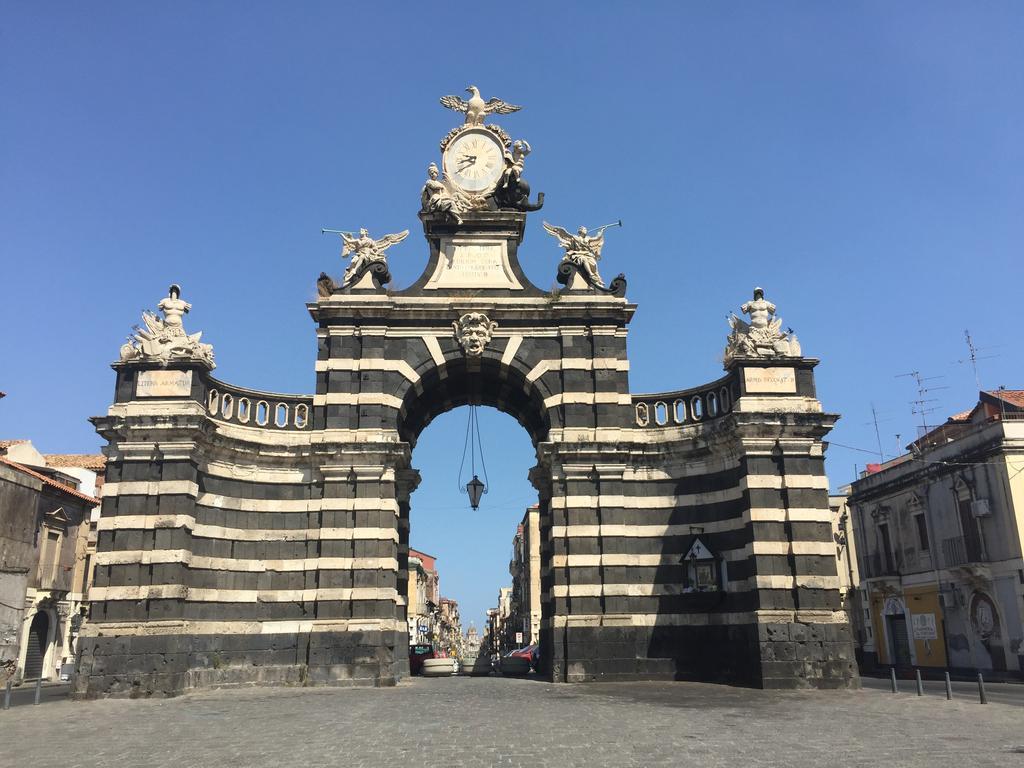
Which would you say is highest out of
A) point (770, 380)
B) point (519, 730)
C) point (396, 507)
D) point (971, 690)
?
point (770, 380)

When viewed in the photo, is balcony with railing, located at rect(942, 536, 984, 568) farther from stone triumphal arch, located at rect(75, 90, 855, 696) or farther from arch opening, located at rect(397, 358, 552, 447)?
arch opening, located at rect(397, 358, 552, 447)

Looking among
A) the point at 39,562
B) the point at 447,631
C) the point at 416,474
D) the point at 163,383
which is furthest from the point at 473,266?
the point at 447,631

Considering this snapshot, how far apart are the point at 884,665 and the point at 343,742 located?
129ft

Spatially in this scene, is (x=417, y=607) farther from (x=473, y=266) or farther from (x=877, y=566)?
(x=473, y=266)

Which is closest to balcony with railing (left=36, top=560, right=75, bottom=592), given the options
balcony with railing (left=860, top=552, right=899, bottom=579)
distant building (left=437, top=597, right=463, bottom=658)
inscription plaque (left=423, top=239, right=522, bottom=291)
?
inscription plaque (left=423, top=239, right=522, bottom=291)

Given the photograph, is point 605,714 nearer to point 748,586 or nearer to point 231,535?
point 748,586

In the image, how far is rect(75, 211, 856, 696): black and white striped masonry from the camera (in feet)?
83.0

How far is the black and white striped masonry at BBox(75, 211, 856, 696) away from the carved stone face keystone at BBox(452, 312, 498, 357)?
14 centimetres

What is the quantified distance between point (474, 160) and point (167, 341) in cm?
1283

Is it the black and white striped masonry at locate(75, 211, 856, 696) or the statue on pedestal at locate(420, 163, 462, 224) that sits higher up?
the statue on pedestal at locate(420, 163, 462, 224)

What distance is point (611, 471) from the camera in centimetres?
2831

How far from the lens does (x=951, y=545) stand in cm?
3872

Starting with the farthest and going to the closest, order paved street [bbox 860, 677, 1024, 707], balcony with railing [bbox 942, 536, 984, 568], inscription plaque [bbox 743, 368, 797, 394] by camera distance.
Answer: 1. balcony with railing [bbox 942, 536, 984, 568]
2. inscription plaque [bbox 743, 368, 797, 394]
3. paved street [bbox 860, 677, 1024, 707]

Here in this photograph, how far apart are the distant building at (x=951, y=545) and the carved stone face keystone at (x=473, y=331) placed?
55.3 ft
